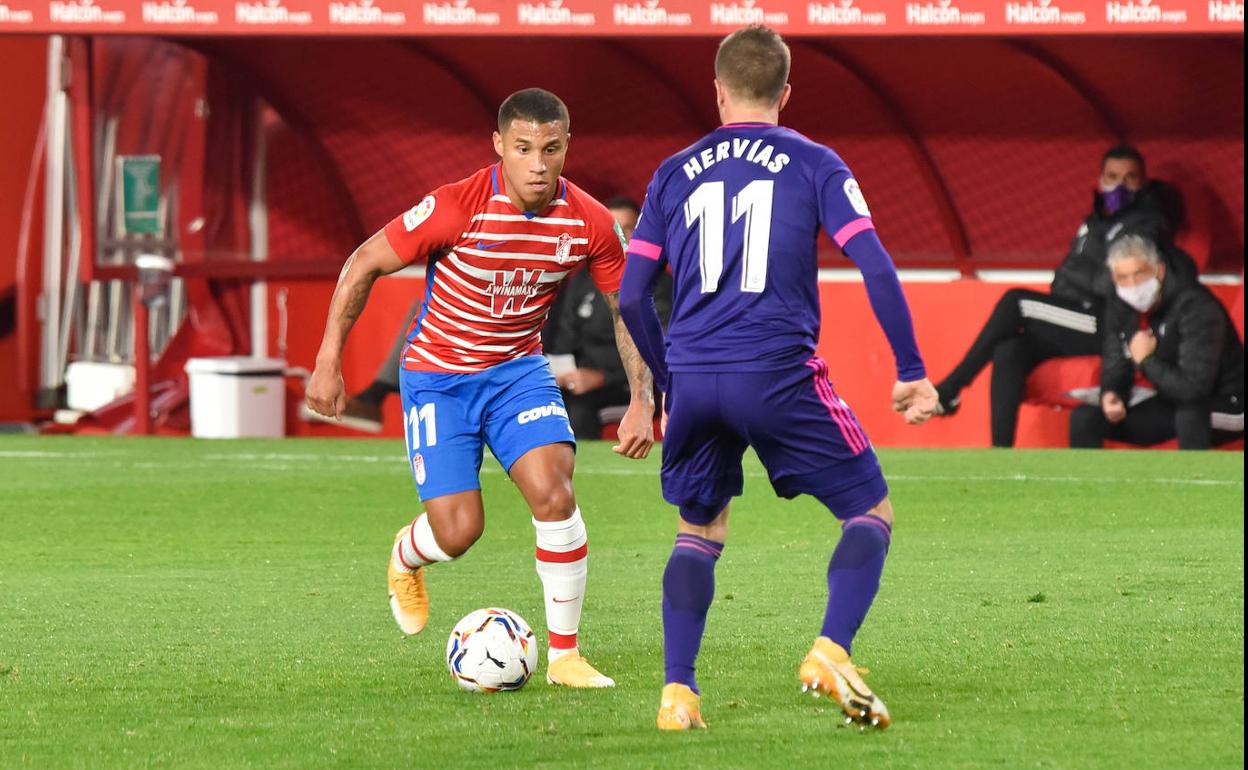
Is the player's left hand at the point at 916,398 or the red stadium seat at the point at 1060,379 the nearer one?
the player's left hand at the point at 916,398

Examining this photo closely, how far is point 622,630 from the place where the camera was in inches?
267

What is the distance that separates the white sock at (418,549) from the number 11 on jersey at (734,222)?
1.75 metres

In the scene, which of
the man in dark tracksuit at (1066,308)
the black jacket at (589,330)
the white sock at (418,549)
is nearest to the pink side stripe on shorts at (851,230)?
the white sock at (418,549)

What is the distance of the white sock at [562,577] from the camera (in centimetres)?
591

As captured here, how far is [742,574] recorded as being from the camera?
812 centimetres

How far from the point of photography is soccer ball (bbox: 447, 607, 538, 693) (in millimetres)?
5633

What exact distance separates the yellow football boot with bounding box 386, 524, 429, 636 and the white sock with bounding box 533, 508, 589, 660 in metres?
0.67

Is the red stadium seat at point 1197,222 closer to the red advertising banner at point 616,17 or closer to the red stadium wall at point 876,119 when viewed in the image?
the red stadium wall at point 876,119

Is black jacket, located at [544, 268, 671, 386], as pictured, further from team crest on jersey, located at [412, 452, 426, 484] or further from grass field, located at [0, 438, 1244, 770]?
team crest on jersey, located at [412, 452, 426, 484]

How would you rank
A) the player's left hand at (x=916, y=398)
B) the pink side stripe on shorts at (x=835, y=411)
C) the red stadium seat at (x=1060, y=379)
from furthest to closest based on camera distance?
the red stadium seat at (x=1060, y=379)
the pink side stripe on shorts at (x=835, y=411)
the player's left hand at (x=916, y=398)

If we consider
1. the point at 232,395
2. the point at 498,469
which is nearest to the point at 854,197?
the point at 498,469

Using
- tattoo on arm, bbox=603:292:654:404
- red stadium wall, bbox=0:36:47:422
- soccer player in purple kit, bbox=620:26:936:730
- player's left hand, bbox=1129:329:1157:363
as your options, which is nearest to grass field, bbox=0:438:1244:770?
soccer player in purple kit, bbox=620:26:936:730

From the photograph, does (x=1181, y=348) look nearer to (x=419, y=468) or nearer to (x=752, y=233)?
(x=419, y=468)

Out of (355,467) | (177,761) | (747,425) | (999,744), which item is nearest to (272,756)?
(177,761)
